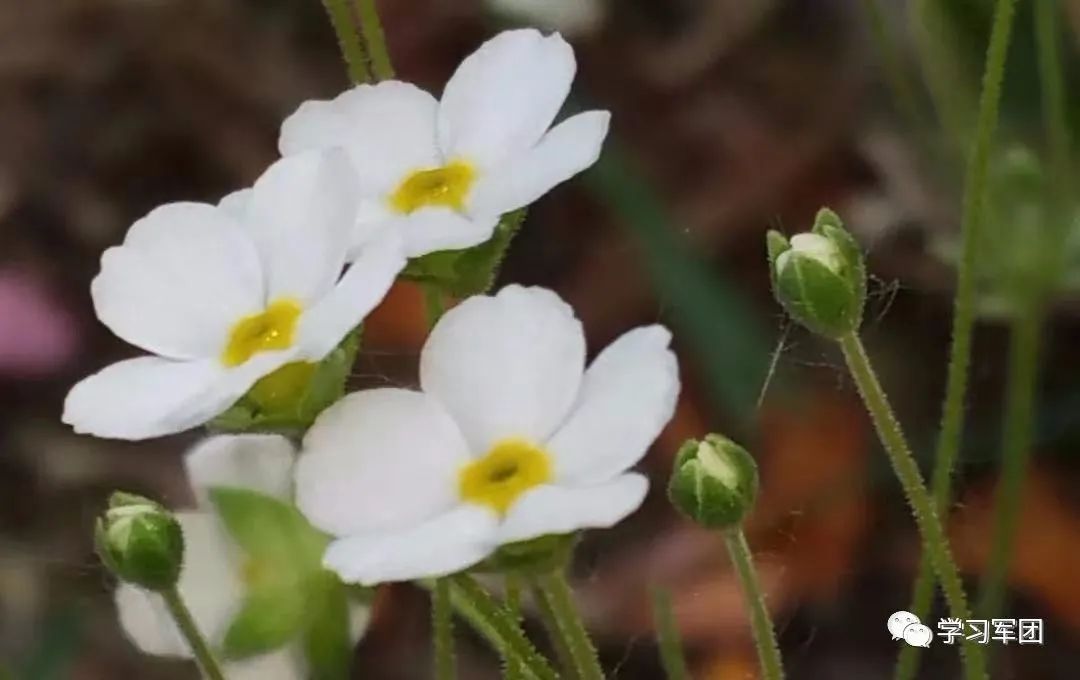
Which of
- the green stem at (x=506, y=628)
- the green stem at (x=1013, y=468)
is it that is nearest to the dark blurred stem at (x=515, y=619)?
the green stem at (x=506, y=628)

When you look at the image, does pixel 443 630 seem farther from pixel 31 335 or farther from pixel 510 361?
pixel 31 335

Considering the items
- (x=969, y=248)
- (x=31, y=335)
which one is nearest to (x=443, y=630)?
(x=969, y=248)

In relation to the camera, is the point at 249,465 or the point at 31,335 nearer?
the point at 249,465

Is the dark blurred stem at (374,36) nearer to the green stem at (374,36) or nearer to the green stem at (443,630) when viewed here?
the green stem at (374,36)

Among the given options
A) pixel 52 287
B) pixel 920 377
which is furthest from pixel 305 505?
pixel 52 287

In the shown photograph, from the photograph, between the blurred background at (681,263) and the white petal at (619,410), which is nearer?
the white petal at (619,410)
